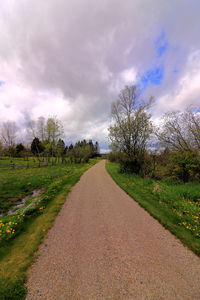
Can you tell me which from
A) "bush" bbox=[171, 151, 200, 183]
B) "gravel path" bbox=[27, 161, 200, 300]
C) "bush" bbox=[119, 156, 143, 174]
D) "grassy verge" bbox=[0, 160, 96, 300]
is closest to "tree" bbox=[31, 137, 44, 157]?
"bush" bbox=[119, 156, 143, 174]

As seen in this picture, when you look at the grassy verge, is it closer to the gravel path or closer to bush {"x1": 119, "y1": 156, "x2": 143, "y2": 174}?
the gravel path

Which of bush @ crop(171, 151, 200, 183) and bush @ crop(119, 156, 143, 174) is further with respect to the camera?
bush @ crop(119, 156, 143, 174)

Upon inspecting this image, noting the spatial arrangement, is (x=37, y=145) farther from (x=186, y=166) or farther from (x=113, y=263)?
(x=113, y=263)

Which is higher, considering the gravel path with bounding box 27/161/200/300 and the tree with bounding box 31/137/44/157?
Result: the tree with bounding box 31/137/44/157

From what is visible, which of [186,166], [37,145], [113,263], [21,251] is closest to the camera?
[113,263]

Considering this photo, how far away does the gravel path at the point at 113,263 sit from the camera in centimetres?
208

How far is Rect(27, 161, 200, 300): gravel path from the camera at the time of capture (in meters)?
2.08

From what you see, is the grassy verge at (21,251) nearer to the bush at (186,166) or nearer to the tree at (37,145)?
the bush at (186,166)

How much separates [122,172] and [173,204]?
10652 millimetres

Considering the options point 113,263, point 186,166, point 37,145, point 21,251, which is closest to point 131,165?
point 186,166

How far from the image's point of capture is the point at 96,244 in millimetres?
3271

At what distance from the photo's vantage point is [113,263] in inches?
105

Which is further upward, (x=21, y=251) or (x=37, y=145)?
(x=37, y=145)

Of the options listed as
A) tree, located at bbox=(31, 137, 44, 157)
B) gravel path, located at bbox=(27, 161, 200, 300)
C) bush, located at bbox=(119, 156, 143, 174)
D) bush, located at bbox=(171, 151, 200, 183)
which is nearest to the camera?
gravel path, located at bbox=(27, 161, 200, 300)
